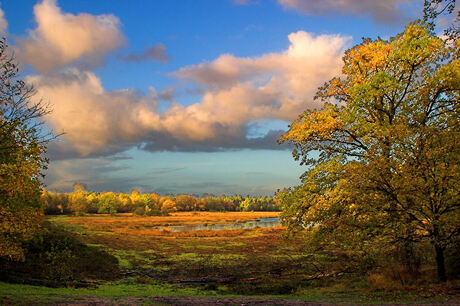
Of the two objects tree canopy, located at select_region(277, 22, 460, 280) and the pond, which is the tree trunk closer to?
tree canopy, located at select_region(277, 22, 460, 280)

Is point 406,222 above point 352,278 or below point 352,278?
above

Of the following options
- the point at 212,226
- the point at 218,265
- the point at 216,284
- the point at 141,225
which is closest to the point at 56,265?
the point at 216,284

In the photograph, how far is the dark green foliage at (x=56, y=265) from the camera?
83.7 ft

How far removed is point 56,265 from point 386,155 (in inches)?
1071

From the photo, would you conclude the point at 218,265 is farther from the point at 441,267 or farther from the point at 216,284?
the point at 441,267

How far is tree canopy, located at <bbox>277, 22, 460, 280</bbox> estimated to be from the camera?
17.0 meters

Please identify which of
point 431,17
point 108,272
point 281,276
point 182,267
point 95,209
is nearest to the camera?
point 431,17

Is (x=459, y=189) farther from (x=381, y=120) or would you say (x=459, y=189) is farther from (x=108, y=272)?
(x=108, y=272)

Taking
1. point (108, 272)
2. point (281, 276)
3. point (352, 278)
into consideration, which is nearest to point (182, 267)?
point (108, 272)

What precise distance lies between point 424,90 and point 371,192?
898 cm

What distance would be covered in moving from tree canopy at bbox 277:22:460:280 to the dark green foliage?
59.2ft

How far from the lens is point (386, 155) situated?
19281mm

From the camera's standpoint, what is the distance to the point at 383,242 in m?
18.5

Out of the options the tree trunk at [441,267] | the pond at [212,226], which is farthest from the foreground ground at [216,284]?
the pond at [212,226]
